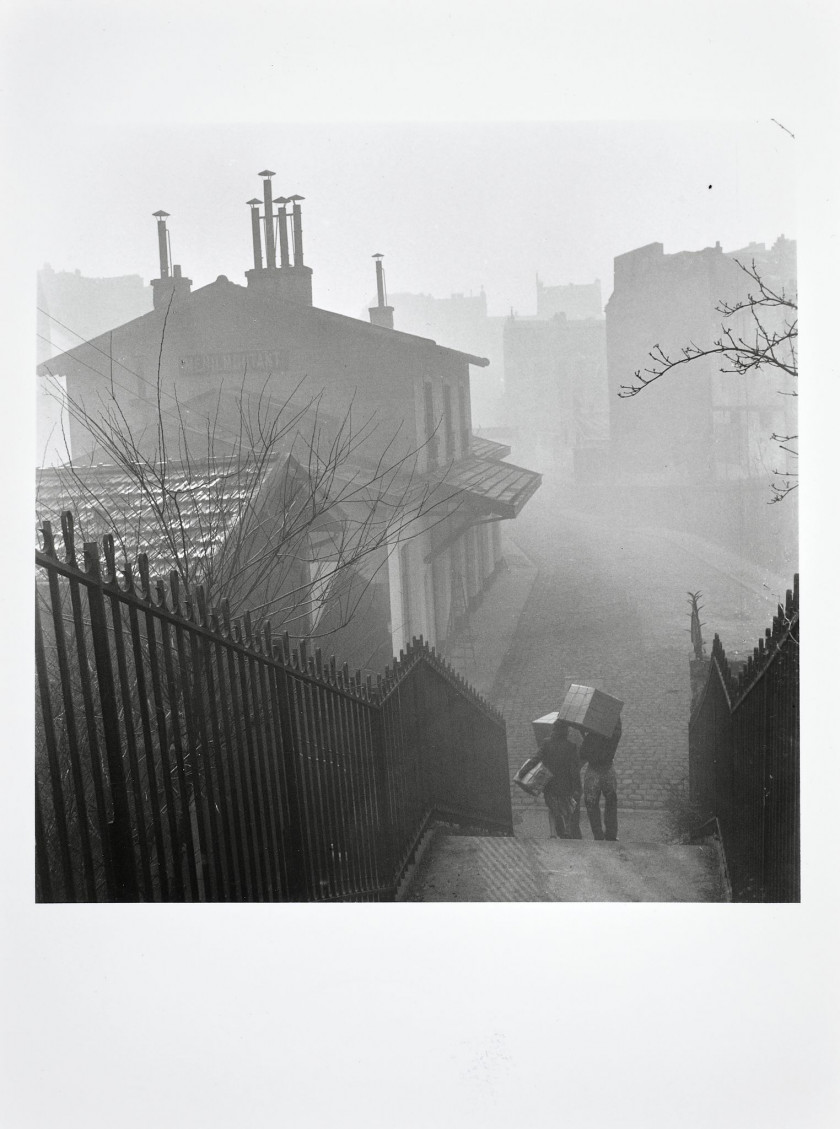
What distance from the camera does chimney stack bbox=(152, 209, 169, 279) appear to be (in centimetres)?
363

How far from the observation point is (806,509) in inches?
139

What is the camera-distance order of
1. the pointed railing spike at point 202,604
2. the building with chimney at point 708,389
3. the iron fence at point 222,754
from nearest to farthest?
the iron fence at point 222,754 < the pointed railing spike at point 202,604 < the building with chimney at point 708,389

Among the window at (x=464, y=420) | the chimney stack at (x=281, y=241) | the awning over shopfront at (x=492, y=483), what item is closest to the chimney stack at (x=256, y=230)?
the chimney stack at (x=281, y=241)

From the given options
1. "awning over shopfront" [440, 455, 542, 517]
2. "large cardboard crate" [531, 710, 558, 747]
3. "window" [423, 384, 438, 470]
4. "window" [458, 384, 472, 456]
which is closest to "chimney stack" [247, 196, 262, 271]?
"window" [423, 384, 438, 470]

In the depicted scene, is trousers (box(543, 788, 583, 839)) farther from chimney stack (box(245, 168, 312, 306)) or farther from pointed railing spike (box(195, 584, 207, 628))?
chimney stack (box(245, 168, 312, 306))

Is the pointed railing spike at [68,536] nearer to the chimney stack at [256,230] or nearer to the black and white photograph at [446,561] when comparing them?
the black and white photograph at [446,561]

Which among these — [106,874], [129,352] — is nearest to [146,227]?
[129,352]

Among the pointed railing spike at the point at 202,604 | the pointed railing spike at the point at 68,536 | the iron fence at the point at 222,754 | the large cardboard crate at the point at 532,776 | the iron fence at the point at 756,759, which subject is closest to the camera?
the pointed railing spike at the point at 68,536

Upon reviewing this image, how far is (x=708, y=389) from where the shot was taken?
367 centimetres

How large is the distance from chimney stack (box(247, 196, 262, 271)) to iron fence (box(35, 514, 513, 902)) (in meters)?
1.41

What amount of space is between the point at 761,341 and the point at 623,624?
1317mm

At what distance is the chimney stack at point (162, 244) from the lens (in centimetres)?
363

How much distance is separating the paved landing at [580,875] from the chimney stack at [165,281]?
2617 millimetres

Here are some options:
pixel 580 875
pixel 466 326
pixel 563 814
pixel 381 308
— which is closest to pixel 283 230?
pixel 381 308
